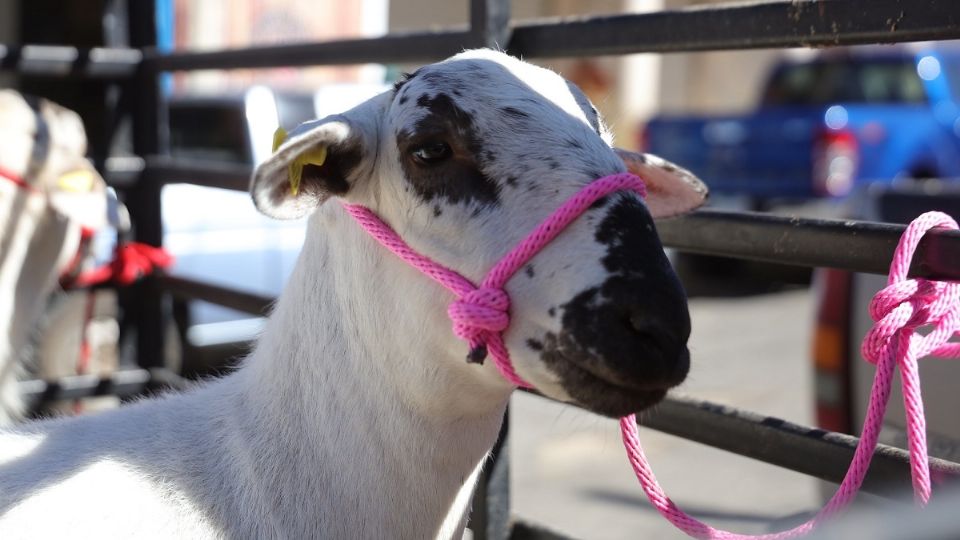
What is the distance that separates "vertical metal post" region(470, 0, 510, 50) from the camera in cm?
273

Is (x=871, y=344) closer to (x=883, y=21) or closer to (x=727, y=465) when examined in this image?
(x=883, y=21)

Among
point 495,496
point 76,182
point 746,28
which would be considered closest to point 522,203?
point 746,28

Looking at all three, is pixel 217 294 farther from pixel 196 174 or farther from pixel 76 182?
pixel 76 182

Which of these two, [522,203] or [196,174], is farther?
[196,174]

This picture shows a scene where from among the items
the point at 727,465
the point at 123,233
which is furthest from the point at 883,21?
the point at 727,465

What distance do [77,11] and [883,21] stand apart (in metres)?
5.94

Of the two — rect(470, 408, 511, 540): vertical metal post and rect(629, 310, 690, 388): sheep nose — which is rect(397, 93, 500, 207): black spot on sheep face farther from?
rect(470, 408, 511, 540): vertical metal post

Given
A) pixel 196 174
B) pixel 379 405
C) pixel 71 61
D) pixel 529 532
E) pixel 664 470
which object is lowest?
pixel 664 470

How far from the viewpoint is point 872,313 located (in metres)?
1.92

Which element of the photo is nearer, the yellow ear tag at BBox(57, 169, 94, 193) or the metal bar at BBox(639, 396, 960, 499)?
the metal bar at BBox(639, 396, 960, 499)

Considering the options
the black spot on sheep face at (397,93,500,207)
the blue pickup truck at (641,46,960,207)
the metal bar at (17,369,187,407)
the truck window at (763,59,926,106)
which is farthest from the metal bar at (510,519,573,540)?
the truck window at (763,59,926,106)

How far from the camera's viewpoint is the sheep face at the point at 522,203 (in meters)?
1.68

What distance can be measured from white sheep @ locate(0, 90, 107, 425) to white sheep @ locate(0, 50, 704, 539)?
1.15 metres

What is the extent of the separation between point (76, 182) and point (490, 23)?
1406mm
